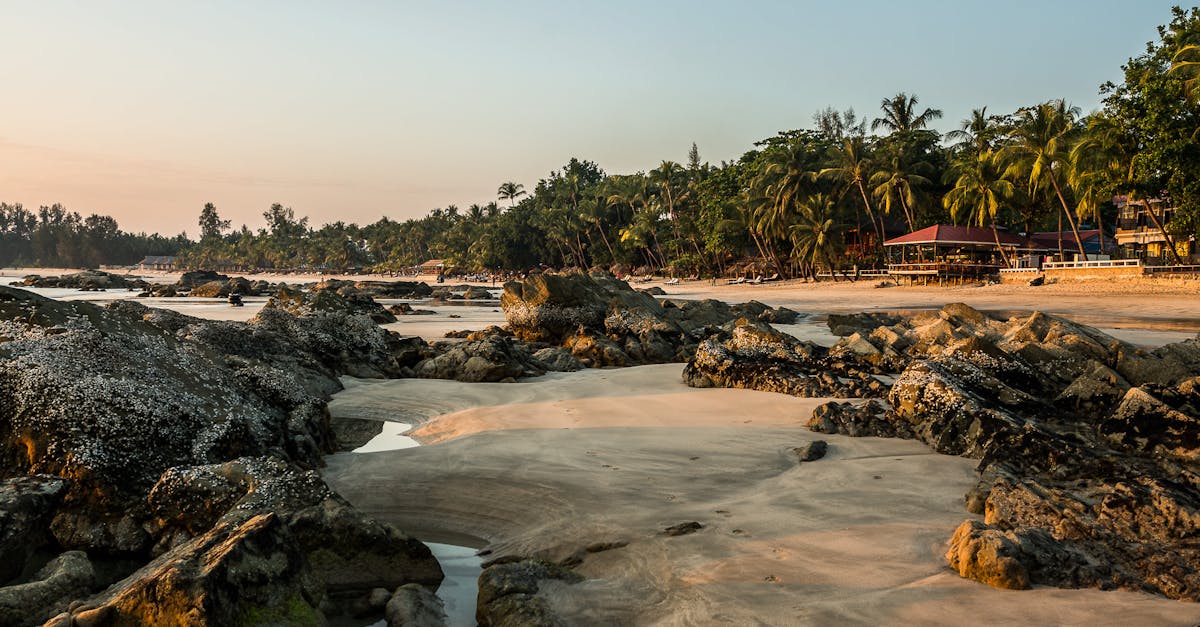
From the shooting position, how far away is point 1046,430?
23.8 feet

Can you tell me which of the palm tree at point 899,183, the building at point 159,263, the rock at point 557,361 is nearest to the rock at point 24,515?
the rock at point 557,361

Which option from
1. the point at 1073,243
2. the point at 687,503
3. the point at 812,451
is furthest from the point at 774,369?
the point at 1073,243

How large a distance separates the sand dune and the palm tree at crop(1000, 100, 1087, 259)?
3687cm

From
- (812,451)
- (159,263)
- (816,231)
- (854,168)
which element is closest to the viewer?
(812,451)

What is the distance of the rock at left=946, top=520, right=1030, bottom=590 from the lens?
4094 millimetres

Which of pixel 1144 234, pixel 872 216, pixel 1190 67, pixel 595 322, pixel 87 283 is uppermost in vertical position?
pixel 1190 67

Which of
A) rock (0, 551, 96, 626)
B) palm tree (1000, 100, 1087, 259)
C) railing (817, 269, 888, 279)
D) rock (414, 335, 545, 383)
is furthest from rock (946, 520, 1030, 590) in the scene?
railing (817, 269, 888, 279)

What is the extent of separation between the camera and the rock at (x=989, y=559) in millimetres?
4094

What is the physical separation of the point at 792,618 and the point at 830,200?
52.7 meters

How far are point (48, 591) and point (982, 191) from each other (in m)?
47.5

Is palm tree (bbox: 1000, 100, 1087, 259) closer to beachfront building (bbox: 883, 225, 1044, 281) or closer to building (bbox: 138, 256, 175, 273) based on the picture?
beachfront building (bbox: 883, 225, 1044, 281)

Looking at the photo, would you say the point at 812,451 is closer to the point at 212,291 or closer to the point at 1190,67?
the point at 1190,67

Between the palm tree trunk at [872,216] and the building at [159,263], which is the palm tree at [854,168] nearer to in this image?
the palm tree trunk at [872,216]

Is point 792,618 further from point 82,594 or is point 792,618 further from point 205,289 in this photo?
point 205,289
